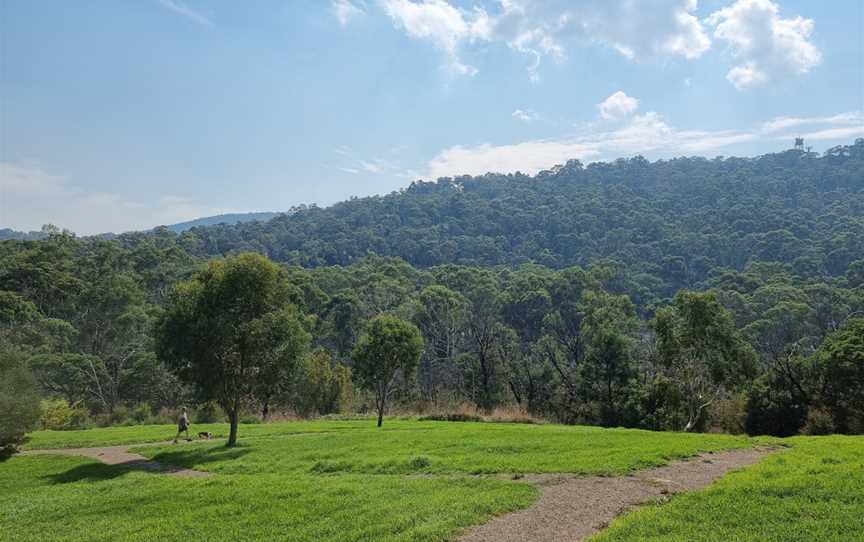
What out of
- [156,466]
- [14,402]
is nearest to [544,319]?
[156,466]

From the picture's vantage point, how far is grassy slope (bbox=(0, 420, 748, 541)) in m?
10.1

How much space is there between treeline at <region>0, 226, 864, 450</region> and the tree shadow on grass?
3238 millimetres

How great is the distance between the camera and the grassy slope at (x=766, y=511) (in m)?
7.86

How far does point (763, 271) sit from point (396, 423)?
82.8 m

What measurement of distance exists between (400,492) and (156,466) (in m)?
11.6

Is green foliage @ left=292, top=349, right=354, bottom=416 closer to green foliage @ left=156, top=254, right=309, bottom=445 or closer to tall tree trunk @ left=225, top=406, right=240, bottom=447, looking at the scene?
green foliage @ left=156, top=254, right=309, bottom=445

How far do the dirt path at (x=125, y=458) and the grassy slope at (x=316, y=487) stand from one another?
61 cm

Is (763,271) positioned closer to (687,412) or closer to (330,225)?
(687,412)

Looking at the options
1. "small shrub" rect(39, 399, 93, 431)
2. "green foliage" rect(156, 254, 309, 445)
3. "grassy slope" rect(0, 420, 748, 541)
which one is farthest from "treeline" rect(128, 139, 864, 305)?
"grassy slope" rect(0, 420, 748, 541)

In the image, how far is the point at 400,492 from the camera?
11.8m

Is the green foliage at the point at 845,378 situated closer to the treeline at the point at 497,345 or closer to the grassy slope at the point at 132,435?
the treeline at the point at 497,345

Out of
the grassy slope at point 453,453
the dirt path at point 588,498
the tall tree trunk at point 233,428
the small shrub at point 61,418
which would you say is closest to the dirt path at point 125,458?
the grassy slope at point 453,453

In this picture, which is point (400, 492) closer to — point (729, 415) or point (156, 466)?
point (156, 466)

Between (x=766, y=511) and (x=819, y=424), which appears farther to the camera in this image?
(x=819, y=424)
